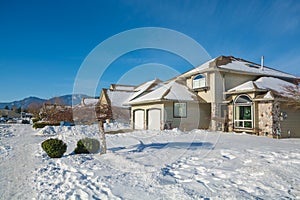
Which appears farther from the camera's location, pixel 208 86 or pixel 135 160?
pixel 208 86

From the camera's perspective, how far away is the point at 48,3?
11.4 meters

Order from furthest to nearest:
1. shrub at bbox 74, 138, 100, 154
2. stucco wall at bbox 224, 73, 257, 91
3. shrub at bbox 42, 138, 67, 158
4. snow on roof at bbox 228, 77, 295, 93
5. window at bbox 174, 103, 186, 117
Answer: window at bbox 174, 103, 186, 117, stucco wall at bbox 224, 73, 257, 91, snow on roof at bbox 228, 77, 295, 93, shrub at bbox 74, 138, 100, 154, shrub at bbox 42, 138, 67, 158

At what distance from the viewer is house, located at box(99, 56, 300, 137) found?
15.2 meters

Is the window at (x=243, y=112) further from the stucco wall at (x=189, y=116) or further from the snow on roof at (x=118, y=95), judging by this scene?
the snow on roof at (x=118, y=95)

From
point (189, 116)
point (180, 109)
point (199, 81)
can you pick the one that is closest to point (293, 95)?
point (199, 81)

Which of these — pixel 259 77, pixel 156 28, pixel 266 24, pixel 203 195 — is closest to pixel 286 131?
pixel 259 77

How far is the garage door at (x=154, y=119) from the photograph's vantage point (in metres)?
18.6

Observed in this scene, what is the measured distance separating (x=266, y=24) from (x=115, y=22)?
1007cm

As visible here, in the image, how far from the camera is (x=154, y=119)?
19000 mm

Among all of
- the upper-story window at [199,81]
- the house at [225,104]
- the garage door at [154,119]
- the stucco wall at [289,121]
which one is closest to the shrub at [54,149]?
the house at [225,104]

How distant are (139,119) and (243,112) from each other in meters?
9.70

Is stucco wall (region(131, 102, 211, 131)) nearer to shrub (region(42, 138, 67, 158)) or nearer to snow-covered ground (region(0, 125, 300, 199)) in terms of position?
snow-covered ground (region(0, 125, 300, 199))

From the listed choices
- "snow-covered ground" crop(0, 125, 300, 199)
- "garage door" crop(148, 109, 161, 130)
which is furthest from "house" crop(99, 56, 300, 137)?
"snow-covered ground" crop(0, 125, 300, 199)

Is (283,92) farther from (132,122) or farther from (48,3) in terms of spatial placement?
(48,3)
